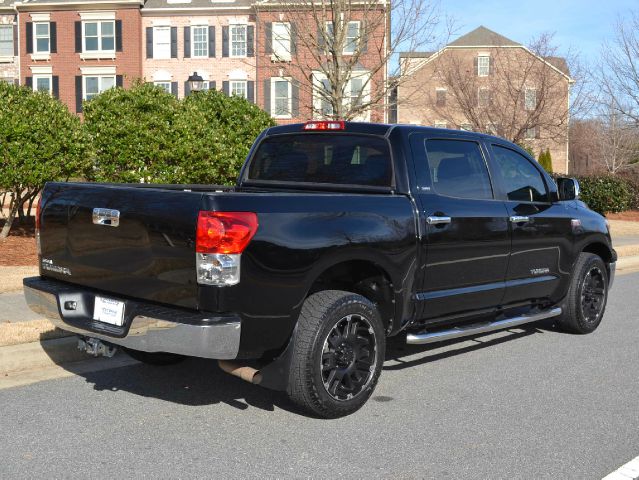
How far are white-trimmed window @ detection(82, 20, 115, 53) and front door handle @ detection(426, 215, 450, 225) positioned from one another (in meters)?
37.6

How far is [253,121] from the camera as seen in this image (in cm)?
1596

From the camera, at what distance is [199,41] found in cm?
4028

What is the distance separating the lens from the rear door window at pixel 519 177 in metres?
6.30

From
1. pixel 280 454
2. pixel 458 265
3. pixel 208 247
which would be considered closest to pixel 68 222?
pixel 208 247

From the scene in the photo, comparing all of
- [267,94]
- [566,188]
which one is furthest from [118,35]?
[566,188]

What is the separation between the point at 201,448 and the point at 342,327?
1.16 meters

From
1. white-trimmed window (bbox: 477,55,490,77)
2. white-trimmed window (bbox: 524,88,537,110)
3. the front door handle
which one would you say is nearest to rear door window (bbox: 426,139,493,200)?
the front door handle

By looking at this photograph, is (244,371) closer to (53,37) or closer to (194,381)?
(194,381)

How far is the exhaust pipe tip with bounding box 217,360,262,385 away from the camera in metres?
4.39

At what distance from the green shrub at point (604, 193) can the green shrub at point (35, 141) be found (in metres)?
20.0

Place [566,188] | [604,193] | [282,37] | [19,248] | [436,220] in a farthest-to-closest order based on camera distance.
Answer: [604,193]
[282,37]
[19,248]
[566,188]
[436,220]

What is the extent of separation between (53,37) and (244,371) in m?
40.0

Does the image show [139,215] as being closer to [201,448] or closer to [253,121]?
[201,448]

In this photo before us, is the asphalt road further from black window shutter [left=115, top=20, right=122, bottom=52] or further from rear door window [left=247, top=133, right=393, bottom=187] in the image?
black window shutter [left=115, top=20, right=122, bottom=52]
